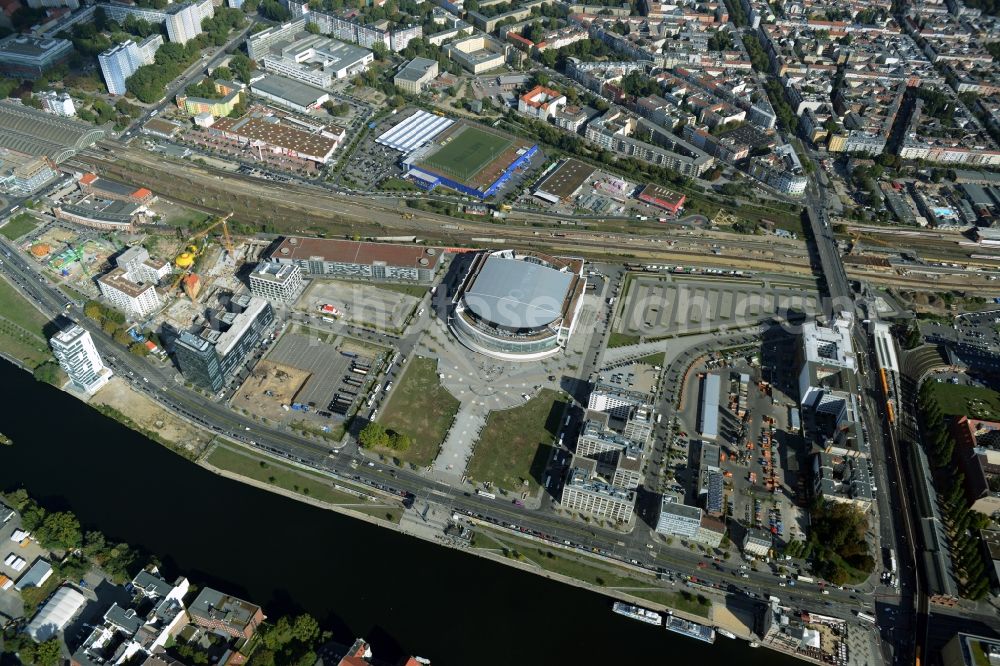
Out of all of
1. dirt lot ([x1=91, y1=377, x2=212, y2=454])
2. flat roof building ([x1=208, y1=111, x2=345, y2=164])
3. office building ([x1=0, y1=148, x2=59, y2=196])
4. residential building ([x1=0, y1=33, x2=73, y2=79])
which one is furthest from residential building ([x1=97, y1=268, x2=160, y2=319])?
residential building ([x1=0, y1=33, x2=73, y2=79])

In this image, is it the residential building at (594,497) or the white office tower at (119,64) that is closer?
the residential building at (594,497)

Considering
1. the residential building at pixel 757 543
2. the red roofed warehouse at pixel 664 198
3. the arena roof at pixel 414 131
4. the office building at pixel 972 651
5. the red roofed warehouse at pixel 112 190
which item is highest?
the arena roof at pixel 414 131

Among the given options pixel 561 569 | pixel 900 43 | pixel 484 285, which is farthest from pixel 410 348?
pixel 900 43

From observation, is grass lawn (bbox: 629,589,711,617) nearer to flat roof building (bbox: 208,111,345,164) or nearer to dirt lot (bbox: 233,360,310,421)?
dirt lot (bbox: 233,360,310,421)

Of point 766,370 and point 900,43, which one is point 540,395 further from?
point 900,43

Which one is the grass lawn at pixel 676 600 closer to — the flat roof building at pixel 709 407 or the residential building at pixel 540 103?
the flat roof building at pixel 709 407

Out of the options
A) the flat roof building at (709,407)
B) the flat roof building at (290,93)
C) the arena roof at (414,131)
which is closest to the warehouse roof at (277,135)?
the flat roof building at (290,93)

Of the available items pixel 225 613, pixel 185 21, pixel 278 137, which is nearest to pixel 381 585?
pixel 225 613
